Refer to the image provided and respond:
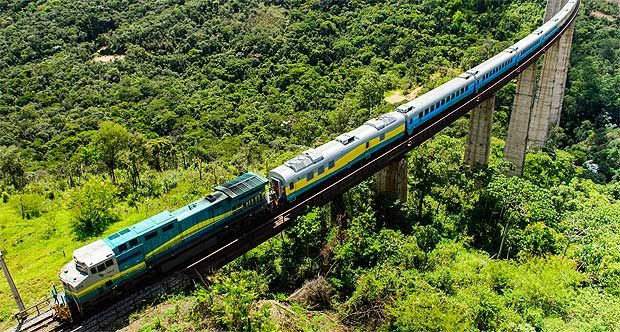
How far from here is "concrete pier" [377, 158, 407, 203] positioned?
33.9 meters

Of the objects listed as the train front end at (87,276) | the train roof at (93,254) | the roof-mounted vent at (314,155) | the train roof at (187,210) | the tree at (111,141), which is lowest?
the tree at (111,141)

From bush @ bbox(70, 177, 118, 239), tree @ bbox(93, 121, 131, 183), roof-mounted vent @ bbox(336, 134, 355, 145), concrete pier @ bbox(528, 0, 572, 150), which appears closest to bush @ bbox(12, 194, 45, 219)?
bush @ bbox(70, 177, 118, 239)

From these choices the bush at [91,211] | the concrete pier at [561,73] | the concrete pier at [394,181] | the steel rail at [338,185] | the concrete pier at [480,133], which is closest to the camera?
the steel rail at [338,185]

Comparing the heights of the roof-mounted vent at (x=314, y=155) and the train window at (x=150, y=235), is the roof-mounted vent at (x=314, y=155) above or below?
above

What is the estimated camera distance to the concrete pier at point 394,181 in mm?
33906

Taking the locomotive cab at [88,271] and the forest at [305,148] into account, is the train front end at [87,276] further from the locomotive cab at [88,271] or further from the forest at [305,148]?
the forest at [305,148]

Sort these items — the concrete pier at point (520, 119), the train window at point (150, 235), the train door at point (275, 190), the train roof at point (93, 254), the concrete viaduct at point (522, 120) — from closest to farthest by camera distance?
the train roof at point (93, 254) < the train window at point (150, 235) < the train door at point (275, 190) < the concrete viaduct at point (522, 120) < the concrete pier at point (520, 119)

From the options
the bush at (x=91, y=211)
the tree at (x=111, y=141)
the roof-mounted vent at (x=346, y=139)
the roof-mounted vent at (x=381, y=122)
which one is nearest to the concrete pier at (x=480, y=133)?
the roof-mounted vent at (x=381, y=122)

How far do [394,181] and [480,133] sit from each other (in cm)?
1496

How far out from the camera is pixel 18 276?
27891mm

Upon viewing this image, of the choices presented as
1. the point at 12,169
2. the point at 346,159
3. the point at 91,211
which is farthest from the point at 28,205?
the point at 346,159

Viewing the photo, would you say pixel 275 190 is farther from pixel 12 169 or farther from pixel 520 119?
pixel 520 119

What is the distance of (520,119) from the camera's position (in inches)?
2015

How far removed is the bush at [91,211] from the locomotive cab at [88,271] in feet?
40.9
